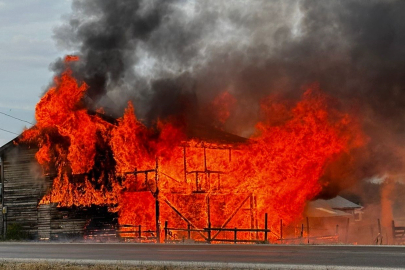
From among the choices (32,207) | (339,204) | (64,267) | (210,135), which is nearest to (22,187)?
(32,207)

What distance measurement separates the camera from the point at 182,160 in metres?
34.1

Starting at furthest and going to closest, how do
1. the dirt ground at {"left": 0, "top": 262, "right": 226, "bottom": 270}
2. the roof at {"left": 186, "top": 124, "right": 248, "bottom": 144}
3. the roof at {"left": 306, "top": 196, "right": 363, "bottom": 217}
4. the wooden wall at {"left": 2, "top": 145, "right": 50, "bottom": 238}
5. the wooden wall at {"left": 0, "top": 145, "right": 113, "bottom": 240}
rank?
the roof at {"left": 306, "top": 196, "right": 363, "bottom": 217} → the wooden wall at {"left": 2, "top": 145, "right": 50, "bottom": 238} → the wooden wall at {"left": 0, "top": 145, "right": 113, "bottom": 240} → the roof at {"left": 186, "top": 124, "right": 248, "bottom": 144} → the dirt ground at {"left": 0, "top": 262, "right": 226, "bottom": 270}

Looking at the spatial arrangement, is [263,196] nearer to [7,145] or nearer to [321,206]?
[7,145]

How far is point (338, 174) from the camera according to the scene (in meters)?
51.6

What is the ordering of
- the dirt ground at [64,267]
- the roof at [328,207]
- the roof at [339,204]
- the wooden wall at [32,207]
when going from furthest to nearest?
the roof at [339,204] → the roof at [328,207] → the wooden wall at [32,207] → the dirt ground at [64,267]

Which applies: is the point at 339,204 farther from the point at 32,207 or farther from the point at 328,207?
the point at 32,207

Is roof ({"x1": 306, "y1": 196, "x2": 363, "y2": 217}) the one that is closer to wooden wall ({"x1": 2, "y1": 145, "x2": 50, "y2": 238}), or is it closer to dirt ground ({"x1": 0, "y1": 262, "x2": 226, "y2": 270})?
wooden wall ({"x1": 2, "y1": 145, "x2": 50, "y2": 238})

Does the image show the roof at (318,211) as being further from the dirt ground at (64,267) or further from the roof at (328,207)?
the dirt ground at (64,267)

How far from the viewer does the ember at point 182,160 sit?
3123cm

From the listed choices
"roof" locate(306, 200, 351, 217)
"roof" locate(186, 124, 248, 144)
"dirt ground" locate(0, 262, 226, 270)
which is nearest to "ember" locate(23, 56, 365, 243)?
"roof" locate(186, 124, 248, 144)

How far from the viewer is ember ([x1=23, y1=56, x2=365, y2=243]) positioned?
31234mm

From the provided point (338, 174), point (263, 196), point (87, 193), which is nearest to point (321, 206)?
point (338, 174)

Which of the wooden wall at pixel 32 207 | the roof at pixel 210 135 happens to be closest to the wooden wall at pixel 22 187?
the wooden wall at pixel 32 207

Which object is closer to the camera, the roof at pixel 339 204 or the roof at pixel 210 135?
the roof at pixel 210 135
